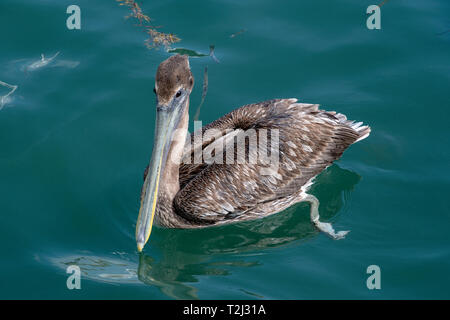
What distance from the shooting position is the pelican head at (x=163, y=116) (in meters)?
5.31

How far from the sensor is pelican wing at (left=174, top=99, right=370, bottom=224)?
6.13 m

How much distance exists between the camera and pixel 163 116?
5395 mm

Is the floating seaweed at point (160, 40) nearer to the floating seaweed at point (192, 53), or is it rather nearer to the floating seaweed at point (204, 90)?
the floating seaweed at point (192, 53)

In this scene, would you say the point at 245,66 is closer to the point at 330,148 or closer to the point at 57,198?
the point at 330,148

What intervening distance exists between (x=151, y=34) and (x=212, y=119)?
5.96 ft

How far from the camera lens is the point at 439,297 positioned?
220 inches

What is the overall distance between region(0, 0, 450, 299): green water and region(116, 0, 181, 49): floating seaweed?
11 centimetres

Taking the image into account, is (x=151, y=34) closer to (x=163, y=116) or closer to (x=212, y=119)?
(x=212, y=119)

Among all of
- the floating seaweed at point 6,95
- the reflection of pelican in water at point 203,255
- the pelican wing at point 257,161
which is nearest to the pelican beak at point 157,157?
the reflection of pelican in water at point 203,255

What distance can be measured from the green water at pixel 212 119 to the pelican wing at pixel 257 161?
0.37 metres

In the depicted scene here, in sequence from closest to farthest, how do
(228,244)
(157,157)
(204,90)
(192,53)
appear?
(157,157) → (228,244) → (204,90) → (192,53)

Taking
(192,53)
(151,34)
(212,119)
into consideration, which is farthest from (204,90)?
(151,34)

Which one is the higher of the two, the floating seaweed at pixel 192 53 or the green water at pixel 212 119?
the floating seaweed at pixel 192 53

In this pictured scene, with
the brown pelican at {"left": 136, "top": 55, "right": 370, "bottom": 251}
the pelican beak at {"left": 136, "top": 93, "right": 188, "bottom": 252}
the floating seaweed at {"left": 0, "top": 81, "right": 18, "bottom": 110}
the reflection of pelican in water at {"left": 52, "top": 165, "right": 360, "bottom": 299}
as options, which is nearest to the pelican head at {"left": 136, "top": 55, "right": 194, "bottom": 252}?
the pelican beak at {"left": 136, "top": 93, "right": 188, "bottom": 252}
